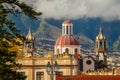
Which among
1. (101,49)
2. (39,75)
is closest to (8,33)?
(39,75)

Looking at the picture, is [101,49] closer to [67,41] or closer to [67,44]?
[67,41]

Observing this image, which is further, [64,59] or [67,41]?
[67,41]

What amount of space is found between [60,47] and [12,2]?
104307mm

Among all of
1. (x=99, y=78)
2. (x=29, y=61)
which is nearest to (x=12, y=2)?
(x=99, y=78)

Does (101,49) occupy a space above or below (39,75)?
above

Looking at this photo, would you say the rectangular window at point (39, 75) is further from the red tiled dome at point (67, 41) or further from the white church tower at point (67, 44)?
the red tiled dome at point (67, 41)

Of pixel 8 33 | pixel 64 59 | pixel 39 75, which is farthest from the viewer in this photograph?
pixel 64 59

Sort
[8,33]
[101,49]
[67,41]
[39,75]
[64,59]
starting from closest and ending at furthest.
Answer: [8,33], [39,75], [64,59], [67,41], [101,49]

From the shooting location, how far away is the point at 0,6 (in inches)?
720

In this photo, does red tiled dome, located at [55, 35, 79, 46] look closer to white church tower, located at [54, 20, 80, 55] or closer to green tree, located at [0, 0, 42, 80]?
white church tower, located at [54, 20, 80, 55]

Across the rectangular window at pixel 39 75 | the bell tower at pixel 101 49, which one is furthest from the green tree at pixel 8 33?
the bell tower at pixel 101 49

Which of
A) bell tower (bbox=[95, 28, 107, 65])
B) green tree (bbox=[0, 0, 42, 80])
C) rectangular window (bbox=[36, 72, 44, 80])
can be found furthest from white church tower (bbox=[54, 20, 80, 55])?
green tree (bbox=[0, 0, 42, 80])

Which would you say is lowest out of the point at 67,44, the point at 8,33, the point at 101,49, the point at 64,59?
the point at 8,33

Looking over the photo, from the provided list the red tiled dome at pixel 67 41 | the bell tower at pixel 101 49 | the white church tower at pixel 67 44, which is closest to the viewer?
the white church tower at pixel 67 44
